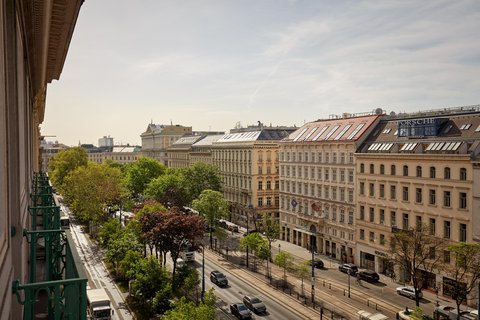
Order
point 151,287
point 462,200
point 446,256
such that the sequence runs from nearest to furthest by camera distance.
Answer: point 151,287 < point 462,200 < point 446,256

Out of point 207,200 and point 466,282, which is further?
point 207,200

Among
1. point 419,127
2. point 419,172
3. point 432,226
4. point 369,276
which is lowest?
point 369,276

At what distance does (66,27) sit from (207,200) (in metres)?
57.6

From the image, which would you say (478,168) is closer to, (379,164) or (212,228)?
(379,164)

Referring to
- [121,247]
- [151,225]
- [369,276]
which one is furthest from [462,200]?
[121,247]

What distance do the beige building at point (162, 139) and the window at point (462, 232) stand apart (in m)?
117

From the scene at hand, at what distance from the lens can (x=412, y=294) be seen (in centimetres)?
4478

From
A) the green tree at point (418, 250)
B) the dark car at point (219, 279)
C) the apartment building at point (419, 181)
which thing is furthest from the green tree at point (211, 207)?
the green tree at point (418, 250)

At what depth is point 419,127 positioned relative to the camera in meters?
50.8

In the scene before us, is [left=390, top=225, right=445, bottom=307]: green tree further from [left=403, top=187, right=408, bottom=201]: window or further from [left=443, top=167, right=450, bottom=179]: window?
[left=443, top=167, right=450, bottom=179]: window

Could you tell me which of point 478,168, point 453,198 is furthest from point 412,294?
point 478,168

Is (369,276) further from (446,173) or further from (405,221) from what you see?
(446,173)

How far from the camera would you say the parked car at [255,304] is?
133ft

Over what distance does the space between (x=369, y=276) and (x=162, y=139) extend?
121015 millimetres
